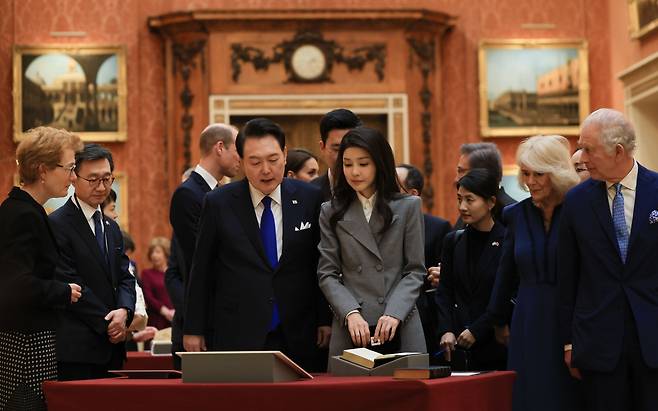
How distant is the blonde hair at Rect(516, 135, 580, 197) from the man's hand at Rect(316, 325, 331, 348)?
1.22 m

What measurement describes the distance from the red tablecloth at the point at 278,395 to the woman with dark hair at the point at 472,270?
63.8 inches

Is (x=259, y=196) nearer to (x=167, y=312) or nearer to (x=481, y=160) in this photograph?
(x=481, y=160)

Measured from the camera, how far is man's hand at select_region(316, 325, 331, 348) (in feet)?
18.6

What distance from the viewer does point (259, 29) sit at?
16.6 metres

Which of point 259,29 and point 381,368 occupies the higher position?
point 259,29

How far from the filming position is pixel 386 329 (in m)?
5.17

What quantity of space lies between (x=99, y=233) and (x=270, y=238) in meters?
1.05

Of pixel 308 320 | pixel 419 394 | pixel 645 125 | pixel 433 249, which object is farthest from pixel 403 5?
pixel 419 394

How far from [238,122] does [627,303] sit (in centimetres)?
1221

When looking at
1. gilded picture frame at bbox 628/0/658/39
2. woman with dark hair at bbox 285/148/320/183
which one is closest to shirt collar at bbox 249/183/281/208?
woman with dark hair at bbox 285/148/320/183

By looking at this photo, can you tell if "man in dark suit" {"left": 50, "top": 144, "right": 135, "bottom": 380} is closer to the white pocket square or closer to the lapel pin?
the white pocket square

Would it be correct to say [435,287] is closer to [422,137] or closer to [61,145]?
[61,145]

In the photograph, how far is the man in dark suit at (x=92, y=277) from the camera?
589 centimetres

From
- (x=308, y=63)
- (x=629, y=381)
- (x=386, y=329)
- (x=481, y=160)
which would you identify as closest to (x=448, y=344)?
(x=386, y=329)
